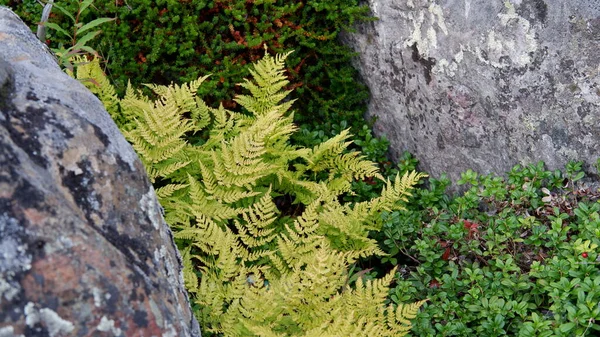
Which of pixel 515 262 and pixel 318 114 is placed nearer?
pixel 515 262

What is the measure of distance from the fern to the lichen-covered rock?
73 centimetres

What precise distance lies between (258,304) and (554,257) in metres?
1.31

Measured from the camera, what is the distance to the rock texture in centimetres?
337

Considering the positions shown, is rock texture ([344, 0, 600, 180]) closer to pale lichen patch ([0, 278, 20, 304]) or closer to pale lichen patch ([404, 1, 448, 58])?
pale lichen patch ([404, 1, 448, 58])

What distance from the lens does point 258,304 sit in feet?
9.07

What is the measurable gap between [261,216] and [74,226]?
1659mm

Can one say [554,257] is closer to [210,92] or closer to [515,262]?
[515,262]

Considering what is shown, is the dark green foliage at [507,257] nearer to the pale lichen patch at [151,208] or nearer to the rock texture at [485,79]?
the rock texture at [485,79]

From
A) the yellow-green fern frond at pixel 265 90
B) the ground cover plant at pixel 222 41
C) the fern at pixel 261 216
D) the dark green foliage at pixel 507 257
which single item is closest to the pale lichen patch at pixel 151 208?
the fern at pixel 261 216

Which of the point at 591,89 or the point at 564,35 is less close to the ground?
the point at 564,35

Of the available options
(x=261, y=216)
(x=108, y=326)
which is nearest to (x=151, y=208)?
(x=108, y=326)

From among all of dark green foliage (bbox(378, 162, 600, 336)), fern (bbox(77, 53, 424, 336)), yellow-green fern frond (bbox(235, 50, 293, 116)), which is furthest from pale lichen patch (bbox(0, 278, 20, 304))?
yellow-green fern frond (bbox(235, 50, 293, 116))

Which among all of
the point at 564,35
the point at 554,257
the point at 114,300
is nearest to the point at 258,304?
the point at 114,300

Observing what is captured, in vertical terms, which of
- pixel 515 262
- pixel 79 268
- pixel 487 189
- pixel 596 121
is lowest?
pixel 515 262
